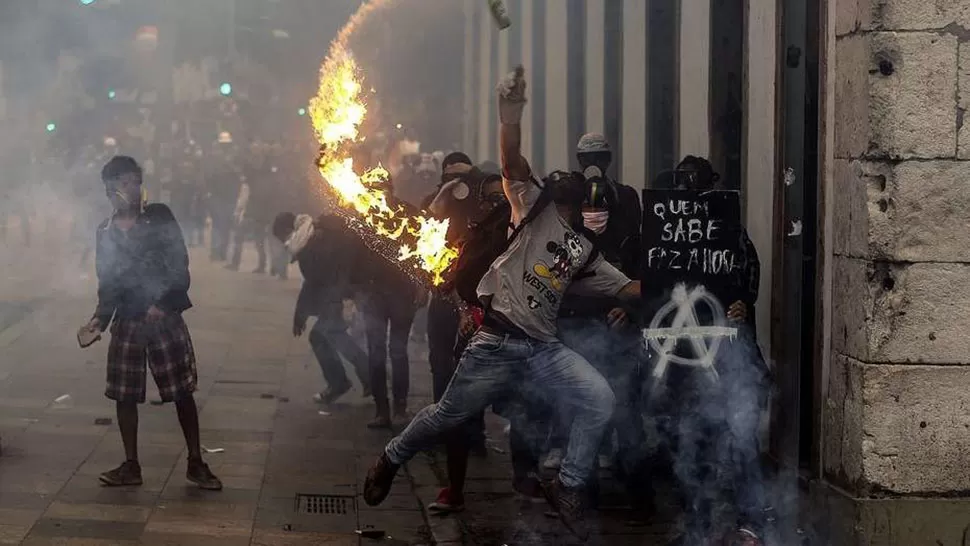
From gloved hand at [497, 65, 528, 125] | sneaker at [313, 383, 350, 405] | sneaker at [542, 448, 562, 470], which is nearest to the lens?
gloved hand at [497, 65, 528, 125]

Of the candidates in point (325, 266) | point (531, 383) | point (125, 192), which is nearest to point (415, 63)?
point (325, 266)

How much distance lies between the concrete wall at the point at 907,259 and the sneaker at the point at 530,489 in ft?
6.50

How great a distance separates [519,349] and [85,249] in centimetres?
1914

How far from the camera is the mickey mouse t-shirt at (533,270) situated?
691 cm

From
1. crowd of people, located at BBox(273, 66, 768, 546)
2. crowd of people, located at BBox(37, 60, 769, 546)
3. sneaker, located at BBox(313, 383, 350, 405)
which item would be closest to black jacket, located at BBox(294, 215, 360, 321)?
sneaker, located at BBox(313, 383, 350, 405)

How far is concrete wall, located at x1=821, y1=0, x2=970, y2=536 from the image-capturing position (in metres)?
6.76

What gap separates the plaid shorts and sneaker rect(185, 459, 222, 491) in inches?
16.0

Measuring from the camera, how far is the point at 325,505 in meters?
8.36

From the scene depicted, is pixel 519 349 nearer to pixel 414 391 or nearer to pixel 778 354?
pixel 778 354

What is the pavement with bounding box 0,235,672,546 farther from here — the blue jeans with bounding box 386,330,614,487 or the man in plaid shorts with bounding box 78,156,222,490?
the blue jeans with bounding box 386,330,614,487

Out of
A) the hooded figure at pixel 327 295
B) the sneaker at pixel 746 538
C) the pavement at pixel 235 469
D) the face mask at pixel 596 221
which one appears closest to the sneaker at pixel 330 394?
the hooded figure at pixel 327 295

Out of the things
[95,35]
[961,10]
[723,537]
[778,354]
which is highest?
[95,35]

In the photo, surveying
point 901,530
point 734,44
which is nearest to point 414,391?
point 734,44

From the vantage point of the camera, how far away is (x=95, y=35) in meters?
19.8
